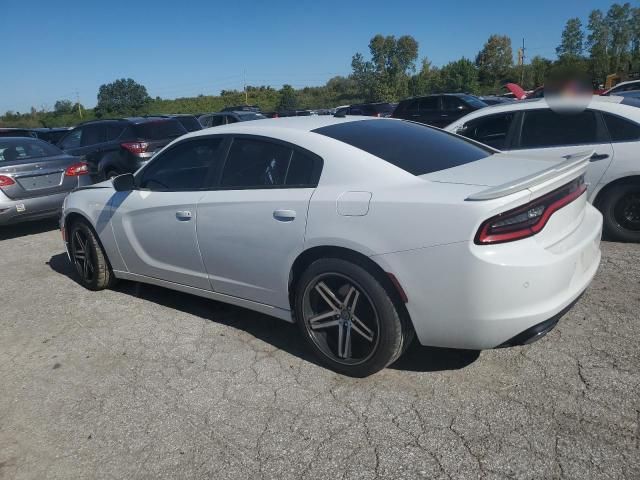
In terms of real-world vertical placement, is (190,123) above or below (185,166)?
below

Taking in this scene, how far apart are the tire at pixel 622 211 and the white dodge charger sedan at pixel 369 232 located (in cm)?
217

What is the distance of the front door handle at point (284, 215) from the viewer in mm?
3199

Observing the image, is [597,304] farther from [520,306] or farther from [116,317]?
[116,317]

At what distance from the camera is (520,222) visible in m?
2.60

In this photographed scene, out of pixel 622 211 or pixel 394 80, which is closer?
pixel 622 211

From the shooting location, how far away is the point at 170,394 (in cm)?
317

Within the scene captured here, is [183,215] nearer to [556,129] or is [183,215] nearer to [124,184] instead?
[124,184]

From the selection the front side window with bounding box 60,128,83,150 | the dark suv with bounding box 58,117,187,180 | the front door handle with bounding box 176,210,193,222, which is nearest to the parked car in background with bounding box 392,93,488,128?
the dark suv with bounding box 58,117,187,180

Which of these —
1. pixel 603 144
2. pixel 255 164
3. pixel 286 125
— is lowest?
pixel 603 144

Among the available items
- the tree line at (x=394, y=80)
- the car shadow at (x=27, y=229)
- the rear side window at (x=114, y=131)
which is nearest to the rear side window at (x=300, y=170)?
the car shadow at (x=27, y=229)

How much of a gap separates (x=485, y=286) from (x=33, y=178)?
6974 mm

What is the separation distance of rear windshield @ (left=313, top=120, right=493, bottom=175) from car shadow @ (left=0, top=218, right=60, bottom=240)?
21.1ft

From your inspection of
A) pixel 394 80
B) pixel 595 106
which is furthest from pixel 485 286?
pixel 394 80

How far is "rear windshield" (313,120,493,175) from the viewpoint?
10.5 feet
